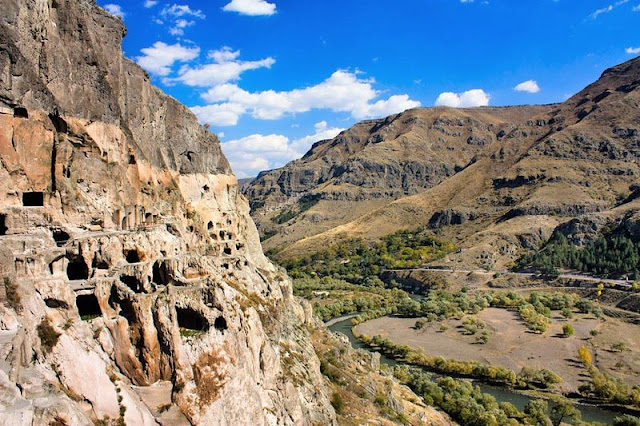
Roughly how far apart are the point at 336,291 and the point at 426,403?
9134 cm

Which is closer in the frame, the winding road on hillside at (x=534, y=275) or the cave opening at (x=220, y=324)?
the cave opening at (x=220, y=324)

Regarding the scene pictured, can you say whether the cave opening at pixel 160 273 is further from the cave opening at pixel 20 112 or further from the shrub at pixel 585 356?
the shrub at pixel 585 356

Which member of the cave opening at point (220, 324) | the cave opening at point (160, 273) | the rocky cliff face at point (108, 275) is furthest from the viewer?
the cave opening at point (160, 273)

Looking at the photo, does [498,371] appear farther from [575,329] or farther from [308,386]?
[308,386]

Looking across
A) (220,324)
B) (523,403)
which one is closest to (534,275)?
(523,403)

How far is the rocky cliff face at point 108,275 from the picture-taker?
22.3 meters

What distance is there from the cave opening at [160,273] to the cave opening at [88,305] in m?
4.09

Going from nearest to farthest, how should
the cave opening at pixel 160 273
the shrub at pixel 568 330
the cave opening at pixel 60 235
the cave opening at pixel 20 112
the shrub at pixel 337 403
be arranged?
the cave opening at pixel 160 273
the cave opening at pixel 60 235
the cave opening at pixel 20 112
the shrub at pixel 337 403
the shrub at pixel 568 330

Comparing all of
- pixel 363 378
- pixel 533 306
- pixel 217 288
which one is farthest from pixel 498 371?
pixel 217 288

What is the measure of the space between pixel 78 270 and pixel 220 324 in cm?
924

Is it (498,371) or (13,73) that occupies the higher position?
(13,73)

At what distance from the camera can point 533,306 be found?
12050 centimetres

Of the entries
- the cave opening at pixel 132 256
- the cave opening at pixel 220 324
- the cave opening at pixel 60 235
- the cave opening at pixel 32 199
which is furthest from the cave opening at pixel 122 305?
the cave opening at pixel 32 199

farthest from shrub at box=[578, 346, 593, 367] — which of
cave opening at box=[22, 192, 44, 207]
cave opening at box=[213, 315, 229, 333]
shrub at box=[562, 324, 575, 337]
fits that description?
cave opening at box=[22, 192, 44, 207]
